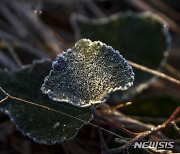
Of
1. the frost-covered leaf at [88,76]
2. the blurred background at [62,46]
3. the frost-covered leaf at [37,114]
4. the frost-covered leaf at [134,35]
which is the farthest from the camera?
the frost-covered leaf at [134,35]

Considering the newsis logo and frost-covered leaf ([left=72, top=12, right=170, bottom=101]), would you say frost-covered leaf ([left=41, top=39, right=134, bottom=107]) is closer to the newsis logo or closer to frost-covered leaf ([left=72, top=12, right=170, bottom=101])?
the newsis logo

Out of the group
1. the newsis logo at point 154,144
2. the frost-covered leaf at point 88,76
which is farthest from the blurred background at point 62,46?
the frost-covered leaf at point 88,76

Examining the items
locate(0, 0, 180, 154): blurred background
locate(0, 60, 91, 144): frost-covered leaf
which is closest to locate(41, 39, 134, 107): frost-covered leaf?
locate(0, 60, 91, 144): frost-covered leaf

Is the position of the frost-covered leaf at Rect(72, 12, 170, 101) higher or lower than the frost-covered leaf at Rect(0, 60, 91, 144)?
higher

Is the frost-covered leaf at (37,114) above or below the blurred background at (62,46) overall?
below

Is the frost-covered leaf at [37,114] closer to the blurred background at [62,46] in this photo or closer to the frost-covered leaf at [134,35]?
the blurred background at [62,46]

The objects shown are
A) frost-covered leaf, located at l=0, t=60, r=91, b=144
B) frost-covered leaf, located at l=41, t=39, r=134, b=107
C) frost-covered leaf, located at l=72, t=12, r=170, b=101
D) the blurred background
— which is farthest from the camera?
frost-covered leaf, located at l=72, t=12, r=170, b=101

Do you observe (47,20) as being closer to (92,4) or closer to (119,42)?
(92,4)
